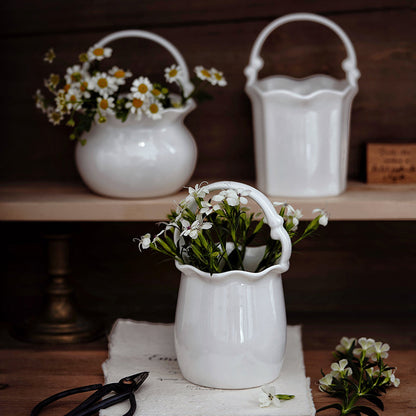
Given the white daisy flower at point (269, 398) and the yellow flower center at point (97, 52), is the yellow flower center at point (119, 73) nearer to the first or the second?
the yellow flower center at point (97, 52)

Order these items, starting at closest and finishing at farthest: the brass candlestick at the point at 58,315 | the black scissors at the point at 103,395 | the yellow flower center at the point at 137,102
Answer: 1. the black scissors at the point at 103,395
2. the yellow flower center at the point at 137,102
3. the brass candlestick at the point at 58,315

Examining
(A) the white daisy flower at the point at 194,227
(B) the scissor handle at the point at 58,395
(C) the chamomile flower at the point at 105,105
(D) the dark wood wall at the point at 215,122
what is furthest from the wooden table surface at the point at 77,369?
(C) the chamomile flower at the point at 105,105

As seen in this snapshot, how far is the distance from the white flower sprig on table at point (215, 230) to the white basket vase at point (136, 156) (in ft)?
0.41

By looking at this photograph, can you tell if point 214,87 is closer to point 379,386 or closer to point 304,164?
point 304,164

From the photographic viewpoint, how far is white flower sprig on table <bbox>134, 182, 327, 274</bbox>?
2.60 ft

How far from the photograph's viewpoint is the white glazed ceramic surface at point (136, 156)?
3.17 feet

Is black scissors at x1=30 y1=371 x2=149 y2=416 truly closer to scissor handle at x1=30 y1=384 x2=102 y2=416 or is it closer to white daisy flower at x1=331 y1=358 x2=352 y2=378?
scissor handle at x1=30 y1=384 x2=102 y2=416

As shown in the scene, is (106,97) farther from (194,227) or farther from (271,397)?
(271,397)

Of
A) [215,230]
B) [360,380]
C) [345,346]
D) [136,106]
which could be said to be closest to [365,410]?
[360,380]

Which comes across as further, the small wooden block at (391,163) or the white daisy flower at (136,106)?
the small wooden block at (391,163)

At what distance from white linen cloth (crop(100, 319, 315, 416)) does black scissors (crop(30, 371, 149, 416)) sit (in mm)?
11

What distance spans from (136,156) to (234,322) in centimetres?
31

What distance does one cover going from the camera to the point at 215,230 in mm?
852

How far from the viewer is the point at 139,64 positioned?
3.77 feet
